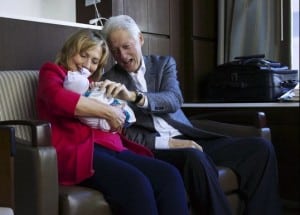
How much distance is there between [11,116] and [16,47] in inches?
18.1

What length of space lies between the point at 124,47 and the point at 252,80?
4.13 ft

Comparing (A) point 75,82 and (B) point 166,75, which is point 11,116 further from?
(B) point 166,75

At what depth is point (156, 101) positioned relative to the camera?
2236 mm

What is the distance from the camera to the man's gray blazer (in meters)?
2.26

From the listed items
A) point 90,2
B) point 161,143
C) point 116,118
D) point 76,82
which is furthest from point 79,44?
point 90,2

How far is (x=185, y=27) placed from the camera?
364 cm

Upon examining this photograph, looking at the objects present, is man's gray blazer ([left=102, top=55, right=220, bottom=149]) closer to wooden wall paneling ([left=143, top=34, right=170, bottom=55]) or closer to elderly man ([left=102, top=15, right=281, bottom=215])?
elderly man ([left=102, top=15, right=281, bottom=215])

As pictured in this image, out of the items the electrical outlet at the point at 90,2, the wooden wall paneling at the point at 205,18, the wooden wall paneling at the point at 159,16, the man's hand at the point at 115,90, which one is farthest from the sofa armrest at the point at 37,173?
the wooden wall paneling at the point at 205,18

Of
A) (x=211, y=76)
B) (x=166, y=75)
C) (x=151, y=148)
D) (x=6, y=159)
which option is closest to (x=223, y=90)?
(x=211, y=76)

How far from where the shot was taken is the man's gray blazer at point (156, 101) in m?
2.26

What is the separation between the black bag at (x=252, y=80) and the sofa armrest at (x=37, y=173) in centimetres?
189

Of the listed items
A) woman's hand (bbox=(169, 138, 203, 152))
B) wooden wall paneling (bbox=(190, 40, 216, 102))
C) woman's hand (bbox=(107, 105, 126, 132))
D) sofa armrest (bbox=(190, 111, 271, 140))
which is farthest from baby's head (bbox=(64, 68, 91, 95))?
wooden wall paneling (bbox=(190, 40, 216, 102))

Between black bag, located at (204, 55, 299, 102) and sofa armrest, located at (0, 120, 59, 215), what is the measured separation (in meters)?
1.89

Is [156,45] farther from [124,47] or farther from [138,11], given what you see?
[124,47]
